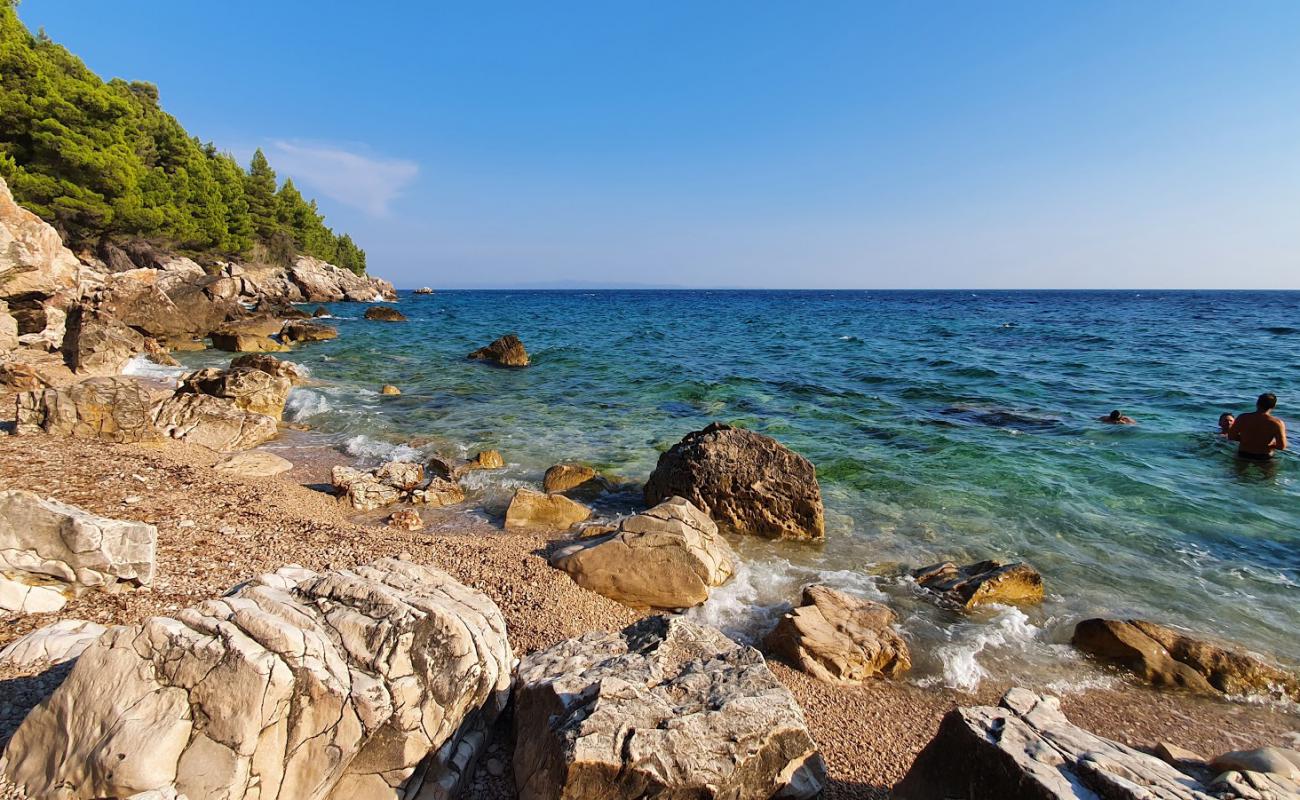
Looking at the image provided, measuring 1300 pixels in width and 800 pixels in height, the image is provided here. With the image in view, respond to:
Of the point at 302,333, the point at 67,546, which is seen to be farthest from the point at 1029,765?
the point at 302,333

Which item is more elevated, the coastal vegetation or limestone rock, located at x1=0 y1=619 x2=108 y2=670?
the coastal vegetation

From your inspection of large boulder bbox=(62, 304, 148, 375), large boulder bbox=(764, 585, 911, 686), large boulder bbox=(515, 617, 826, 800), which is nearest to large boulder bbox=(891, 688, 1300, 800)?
large boulder bbox=(515, 617, 826, 800)

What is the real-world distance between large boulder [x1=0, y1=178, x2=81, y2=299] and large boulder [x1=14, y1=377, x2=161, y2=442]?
13.9m

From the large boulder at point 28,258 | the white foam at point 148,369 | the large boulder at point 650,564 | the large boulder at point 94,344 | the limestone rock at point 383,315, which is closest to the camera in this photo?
the large boulder at point 650,564

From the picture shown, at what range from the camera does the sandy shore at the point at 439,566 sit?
4.63 metres

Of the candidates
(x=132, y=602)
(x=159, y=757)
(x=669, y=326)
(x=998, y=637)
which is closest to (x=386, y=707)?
(x=159, y=757)

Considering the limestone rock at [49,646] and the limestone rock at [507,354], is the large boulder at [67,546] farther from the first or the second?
the limestone rock at [507,354]

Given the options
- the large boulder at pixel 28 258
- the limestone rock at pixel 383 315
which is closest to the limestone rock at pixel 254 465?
the large boulder at pixel 28 258

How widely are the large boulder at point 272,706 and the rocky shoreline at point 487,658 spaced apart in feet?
0.05

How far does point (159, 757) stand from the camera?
9.93ft

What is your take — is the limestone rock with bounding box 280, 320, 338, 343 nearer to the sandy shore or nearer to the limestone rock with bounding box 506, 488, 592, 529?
the sandy shore

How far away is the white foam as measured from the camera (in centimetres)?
1784

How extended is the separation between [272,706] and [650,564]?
14.4 ft

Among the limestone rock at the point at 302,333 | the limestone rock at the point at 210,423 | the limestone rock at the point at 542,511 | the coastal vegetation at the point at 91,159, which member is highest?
the coastal vegetation at the point at 91,159
